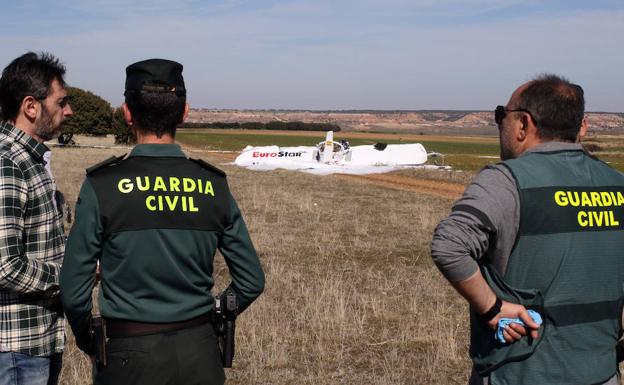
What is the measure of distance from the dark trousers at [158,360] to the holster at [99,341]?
22 mm

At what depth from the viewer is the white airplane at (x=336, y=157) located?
36.0 m

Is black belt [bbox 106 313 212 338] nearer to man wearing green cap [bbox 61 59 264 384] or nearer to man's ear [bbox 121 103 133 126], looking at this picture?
man wearing green cap [bbox 61 59 264 384]

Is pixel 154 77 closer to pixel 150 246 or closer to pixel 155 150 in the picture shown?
pixel 155 150

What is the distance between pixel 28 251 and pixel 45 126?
59cm

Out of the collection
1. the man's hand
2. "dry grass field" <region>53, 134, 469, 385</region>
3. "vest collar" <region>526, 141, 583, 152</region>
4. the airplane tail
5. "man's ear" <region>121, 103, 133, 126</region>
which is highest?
the airplane tail

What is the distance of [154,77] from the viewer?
288cm

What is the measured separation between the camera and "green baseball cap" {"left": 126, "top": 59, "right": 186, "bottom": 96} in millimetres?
2877

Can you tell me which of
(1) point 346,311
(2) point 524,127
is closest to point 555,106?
(2) point 524,127

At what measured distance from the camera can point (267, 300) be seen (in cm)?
813

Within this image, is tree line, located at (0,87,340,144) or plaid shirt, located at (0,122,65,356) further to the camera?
tree line, located at (0,87,340,144)

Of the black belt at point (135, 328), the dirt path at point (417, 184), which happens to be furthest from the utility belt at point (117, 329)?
the dirt path at point (417, 184)

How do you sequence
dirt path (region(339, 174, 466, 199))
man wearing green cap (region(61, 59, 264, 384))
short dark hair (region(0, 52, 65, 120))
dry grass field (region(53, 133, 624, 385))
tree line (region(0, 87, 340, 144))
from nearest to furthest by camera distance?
1. man wearing green cap (region(61, 59, 264, 384))
2. short dark hair (region(0, 52, 65, 120))
3. dry grass field (region(53, 133, 624, 385))
4. dirt path (region(339, 174, 466, 199))
5. tree line (region(0, 87, 340, 144))

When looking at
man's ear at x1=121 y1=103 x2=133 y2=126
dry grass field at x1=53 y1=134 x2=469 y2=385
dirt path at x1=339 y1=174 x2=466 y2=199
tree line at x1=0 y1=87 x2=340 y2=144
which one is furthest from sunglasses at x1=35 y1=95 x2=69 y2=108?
tree line at x1=0 y1=87 x2=340 y2=144

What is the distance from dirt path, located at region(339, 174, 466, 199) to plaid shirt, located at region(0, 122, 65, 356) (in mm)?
19442
